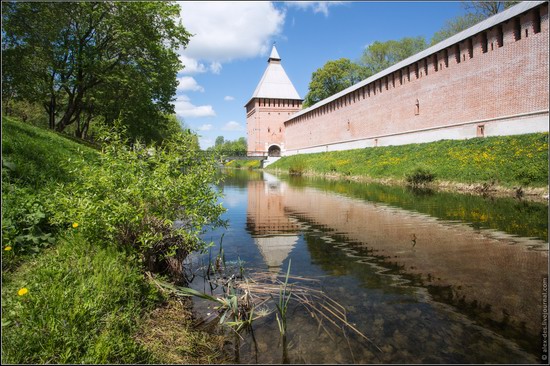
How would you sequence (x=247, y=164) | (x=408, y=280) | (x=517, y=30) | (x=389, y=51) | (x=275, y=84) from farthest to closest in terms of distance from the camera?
(x=247, y=164)
(x=275, y=84)
(x=389, y=51)
(x=517, y=30)
(x=408, y=280)

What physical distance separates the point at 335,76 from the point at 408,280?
1705 inches

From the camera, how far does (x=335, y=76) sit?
44.1 m

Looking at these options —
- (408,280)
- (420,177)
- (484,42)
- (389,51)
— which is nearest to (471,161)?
(420,177)

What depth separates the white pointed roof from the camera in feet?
156

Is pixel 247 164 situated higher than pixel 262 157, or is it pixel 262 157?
pixel 262 157

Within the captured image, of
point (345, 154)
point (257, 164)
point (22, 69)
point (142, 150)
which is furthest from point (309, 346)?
point (257, 164)

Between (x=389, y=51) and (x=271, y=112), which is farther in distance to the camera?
(x=271, y=112)

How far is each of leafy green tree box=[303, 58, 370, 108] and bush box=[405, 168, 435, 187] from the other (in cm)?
3215

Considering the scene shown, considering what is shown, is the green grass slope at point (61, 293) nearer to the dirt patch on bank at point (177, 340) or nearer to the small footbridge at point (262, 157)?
the dirt patch on bank at point (177, 340)

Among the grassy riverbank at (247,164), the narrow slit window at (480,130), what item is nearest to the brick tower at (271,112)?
the grassy riverbank at (247,164)

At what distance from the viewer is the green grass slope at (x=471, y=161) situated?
34.9 feet

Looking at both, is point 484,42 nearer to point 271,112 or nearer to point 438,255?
point 438,255

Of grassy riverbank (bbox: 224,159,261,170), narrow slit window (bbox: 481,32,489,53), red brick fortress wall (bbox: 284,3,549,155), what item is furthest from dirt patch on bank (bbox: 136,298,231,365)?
grassy riverbank (bbox: 224,159,261,170)

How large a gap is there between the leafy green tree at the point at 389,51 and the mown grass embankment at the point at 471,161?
24.6m
